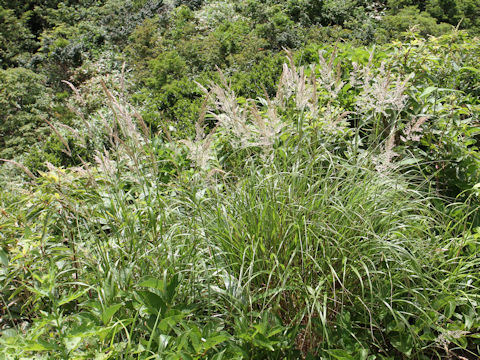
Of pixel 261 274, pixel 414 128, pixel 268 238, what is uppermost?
pixel 414 128

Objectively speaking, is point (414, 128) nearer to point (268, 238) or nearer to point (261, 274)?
point (268, 238)

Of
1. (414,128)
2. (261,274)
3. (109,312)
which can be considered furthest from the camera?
(414,128)

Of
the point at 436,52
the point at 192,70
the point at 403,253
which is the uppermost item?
the point at 436,52

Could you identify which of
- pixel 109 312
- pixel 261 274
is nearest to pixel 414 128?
pixel 261 274

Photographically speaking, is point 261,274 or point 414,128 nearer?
point 261,274

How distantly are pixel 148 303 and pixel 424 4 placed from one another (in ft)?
40.9

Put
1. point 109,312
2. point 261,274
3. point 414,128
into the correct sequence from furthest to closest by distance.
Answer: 1. point 414,128
2. point 261,274
3. point 109,312

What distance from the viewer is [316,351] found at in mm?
1775

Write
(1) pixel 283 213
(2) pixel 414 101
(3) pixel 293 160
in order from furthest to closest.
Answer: (2) pixel 414 101, (3) pixel 293 160, (1) pixel 283 213

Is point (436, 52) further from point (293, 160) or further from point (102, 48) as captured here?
point (102, 48)

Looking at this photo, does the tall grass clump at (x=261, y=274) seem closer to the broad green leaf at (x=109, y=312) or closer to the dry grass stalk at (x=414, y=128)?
the broad green leaf at (x=109, y=312)

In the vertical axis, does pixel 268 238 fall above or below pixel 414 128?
below

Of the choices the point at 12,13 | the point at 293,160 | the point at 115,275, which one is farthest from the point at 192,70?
the point at 12,13

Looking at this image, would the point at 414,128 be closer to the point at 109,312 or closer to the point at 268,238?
the point at 268,238
